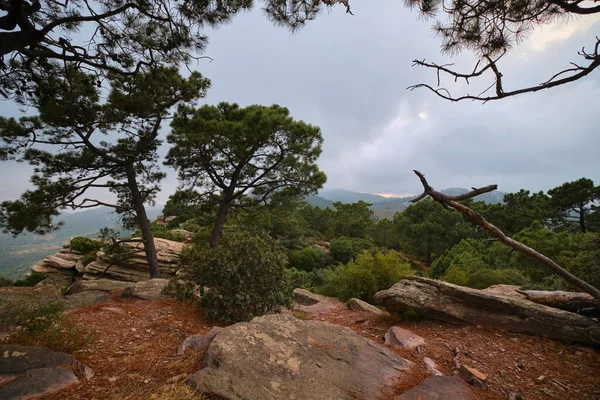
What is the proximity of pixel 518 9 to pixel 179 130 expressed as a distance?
907 cm

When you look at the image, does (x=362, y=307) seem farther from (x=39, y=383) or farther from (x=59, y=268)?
(x=59, y=268)

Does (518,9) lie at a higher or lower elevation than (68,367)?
higher

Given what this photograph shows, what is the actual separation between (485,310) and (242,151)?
789 centimetres

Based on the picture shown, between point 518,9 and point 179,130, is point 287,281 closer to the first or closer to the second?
point 518,9

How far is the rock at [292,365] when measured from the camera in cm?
226

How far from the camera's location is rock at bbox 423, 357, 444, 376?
320 centimetres

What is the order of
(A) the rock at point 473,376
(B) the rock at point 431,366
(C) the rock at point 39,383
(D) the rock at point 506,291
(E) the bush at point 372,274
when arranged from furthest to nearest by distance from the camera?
(E) the bush at point 372,274 < (D) the rock at point 506,291 < (B) the rock at point 431,366 < (A) the rock at point 473,376 < (C) the rock at point 39,383

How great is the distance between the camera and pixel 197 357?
2750 millimetres

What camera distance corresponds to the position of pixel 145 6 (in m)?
3.67

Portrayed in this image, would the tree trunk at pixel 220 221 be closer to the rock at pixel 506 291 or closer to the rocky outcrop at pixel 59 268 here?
the rock at pixel 506 291

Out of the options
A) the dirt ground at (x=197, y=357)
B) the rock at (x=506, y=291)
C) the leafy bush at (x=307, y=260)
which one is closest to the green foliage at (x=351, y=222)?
the leafy bush at (x=307, y=260)

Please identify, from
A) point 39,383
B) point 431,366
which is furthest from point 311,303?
point 39,383

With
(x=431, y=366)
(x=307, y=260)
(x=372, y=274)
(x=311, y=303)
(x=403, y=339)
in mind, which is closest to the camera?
(x=431, y=366)

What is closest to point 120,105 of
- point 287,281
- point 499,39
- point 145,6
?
point 145,6
